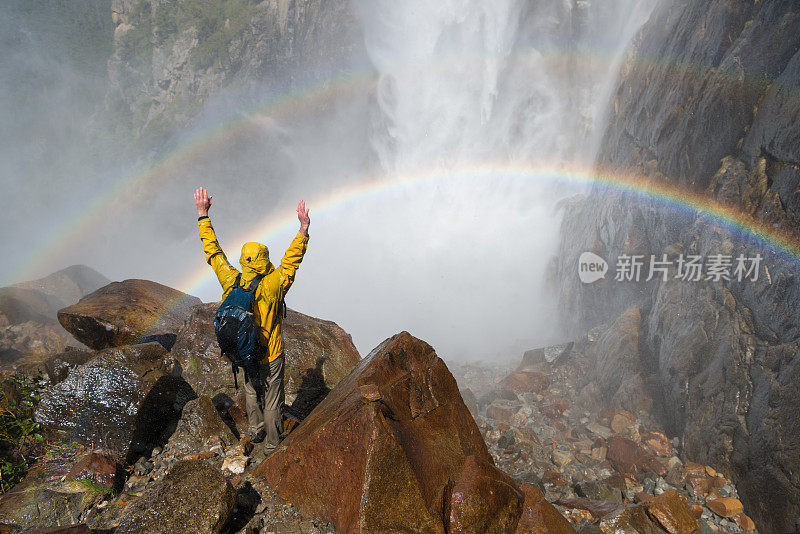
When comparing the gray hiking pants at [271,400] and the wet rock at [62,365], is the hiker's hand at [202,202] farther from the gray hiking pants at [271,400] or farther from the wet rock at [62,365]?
the wet rock at [62,365]

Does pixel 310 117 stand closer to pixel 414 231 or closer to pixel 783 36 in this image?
pixel 414 231

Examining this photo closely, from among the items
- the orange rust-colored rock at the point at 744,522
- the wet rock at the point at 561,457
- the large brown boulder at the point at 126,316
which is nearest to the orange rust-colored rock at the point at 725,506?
the orange rust-colored rock at the point at 744,522

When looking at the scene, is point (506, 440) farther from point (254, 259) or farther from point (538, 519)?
point (254, 259)

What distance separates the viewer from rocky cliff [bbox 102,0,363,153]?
51188 millimetres

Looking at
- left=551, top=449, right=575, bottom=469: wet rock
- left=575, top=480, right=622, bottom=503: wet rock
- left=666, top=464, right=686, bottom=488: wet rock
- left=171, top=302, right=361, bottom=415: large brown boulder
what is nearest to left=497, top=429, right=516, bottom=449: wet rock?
left=551, top=449, right=575, bottom=469: wet rock

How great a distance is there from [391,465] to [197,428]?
2810 millimetres

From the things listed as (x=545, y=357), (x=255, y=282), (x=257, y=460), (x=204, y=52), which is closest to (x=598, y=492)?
(x=257, y=460)

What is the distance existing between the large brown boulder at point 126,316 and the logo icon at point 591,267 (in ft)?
47.4

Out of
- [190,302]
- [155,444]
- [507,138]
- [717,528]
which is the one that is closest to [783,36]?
[717,528]

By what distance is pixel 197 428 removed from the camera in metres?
4.50

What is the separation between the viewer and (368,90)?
163 ft

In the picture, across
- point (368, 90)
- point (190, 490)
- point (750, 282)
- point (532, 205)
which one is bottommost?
point (190, 490)

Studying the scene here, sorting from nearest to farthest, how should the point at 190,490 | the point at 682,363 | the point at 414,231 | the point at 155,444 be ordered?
the point at 190,490 < the point at 155,444 < the point at 682,363 < the point at 414,231

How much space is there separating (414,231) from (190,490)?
144ft
